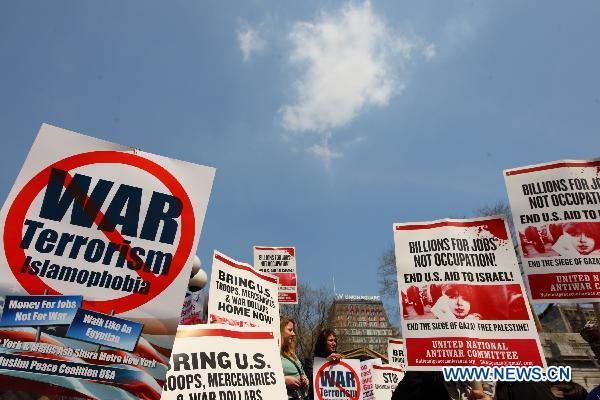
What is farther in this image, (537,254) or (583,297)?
(537,254)

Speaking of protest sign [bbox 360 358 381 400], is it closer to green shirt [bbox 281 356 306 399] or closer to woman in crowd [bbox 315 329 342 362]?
woman in crowd [bbox 315 329 342 362]

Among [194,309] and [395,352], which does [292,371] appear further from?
[395,352]

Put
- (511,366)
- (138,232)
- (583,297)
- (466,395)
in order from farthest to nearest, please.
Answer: (583,297) < (511,366) < (466,395) < (138,232)

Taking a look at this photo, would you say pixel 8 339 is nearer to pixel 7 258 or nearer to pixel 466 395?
pixel 7 258

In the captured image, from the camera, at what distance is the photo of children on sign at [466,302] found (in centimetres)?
406

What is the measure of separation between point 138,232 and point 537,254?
3.88 meters

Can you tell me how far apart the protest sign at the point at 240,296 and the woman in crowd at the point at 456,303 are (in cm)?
258

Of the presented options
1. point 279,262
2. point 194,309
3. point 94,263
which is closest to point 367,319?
point 279,262

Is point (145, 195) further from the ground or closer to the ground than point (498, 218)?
closer to the ground

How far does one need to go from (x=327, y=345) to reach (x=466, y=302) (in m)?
3.37

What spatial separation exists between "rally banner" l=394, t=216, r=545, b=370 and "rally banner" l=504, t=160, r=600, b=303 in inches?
11.3

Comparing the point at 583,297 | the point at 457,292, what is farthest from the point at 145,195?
the point at 583,297

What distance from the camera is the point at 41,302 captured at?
Result: 201 cm

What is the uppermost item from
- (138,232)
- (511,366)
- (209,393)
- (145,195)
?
(145,195)
